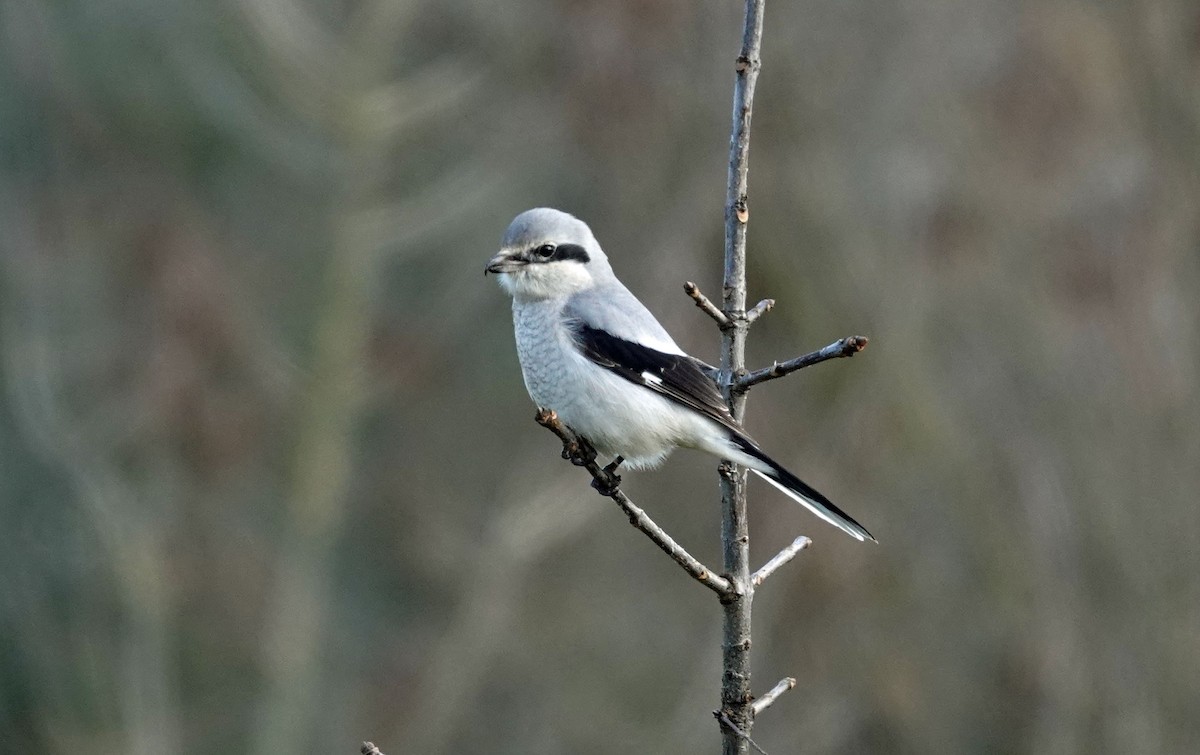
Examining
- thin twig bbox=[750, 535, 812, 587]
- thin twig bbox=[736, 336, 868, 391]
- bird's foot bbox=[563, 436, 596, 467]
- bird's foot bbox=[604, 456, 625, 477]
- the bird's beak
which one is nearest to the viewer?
thin twig bbox=[736, 336, 868, 391]

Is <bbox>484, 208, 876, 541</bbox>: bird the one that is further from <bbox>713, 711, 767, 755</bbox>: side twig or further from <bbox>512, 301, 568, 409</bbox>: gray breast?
<bbox>713, 711, 767, 755</bbox>: side twig

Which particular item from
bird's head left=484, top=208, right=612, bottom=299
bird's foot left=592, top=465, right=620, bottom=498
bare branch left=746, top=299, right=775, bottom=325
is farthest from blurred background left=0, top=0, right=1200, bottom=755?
bare branch left=746, top=299, right=775, bottom=325

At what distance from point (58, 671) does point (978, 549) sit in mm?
6507

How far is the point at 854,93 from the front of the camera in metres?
8.48

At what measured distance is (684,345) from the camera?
817cm

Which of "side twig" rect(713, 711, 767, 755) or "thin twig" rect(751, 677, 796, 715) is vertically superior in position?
"thin twig" rect(751, 677, 796, 715)

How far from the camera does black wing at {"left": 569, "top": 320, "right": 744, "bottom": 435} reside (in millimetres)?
3709

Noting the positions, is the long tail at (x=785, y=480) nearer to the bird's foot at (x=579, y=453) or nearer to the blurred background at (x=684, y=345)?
the bird's foot at (x=579, y=453)

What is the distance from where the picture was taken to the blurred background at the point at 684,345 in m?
7.26

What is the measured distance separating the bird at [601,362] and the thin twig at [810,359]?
28.3 inches

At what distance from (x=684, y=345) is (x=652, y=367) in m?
4.39

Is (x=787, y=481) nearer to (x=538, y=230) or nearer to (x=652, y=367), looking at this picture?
(x=652, y=367)

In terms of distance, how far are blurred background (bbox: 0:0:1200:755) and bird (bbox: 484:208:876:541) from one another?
405 centimetres

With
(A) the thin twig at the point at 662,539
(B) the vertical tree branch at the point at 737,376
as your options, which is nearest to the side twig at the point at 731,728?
(B) the vertical tree branch at the point at 737,376
